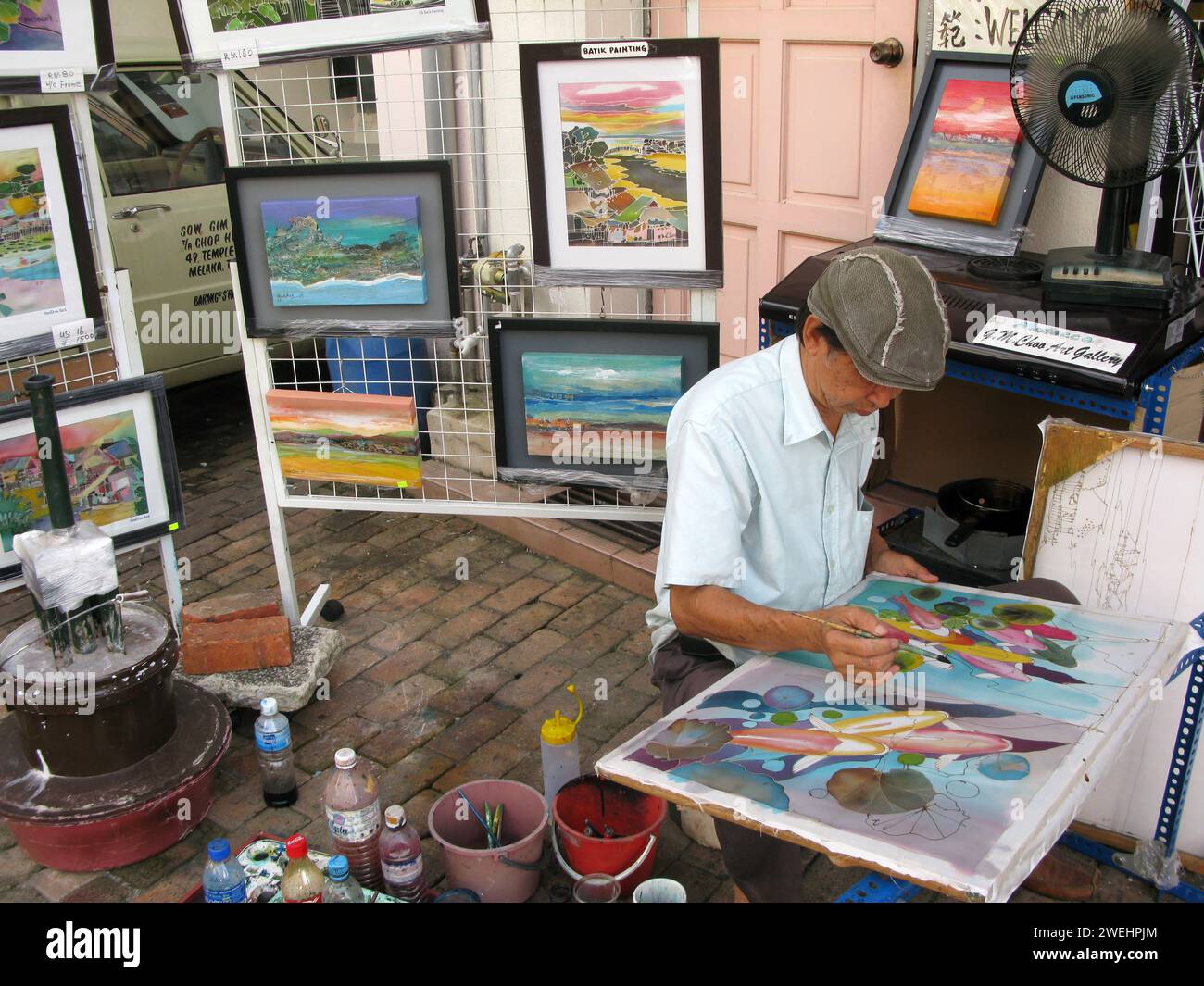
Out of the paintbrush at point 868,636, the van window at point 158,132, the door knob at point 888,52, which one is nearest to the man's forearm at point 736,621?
the paintbrush at point 868,636

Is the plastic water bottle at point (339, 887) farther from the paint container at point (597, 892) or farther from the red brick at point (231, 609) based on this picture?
the red brick at point (231, 609)

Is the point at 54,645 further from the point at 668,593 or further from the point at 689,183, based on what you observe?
the point at 689,183

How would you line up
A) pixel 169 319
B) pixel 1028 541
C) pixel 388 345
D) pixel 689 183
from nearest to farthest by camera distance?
pixel 1028 541, pixel 689 183, pixel 388 345, pixel 169 319

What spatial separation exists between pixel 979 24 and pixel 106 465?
2.93 meters

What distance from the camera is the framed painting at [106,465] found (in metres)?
3.18

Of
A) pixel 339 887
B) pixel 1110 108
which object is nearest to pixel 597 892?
pixel 339 887

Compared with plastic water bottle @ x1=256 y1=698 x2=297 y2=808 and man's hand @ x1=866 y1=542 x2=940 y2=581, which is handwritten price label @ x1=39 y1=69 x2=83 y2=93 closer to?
plastic water bottle @ x1=256 y1=698 x2=297 y2=808

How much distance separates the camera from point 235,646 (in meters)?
3.54

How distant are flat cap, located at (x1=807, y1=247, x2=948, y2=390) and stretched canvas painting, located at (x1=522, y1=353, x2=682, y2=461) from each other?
112cm

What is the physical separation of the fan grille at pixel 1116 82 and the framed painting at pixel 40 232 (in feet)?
8.43

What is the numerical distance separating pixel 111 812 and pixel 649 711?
156cm

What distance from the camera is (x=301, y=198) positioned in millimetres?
3355

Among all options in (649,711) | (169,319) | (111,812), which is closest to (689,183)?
(649,711)

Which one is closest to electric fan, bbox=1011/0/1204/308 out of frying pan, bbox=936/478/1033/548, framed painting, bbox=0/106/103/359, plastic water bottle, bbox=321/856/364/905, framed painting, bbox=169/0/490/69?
frying pan, bbox=936/478/1033/548
